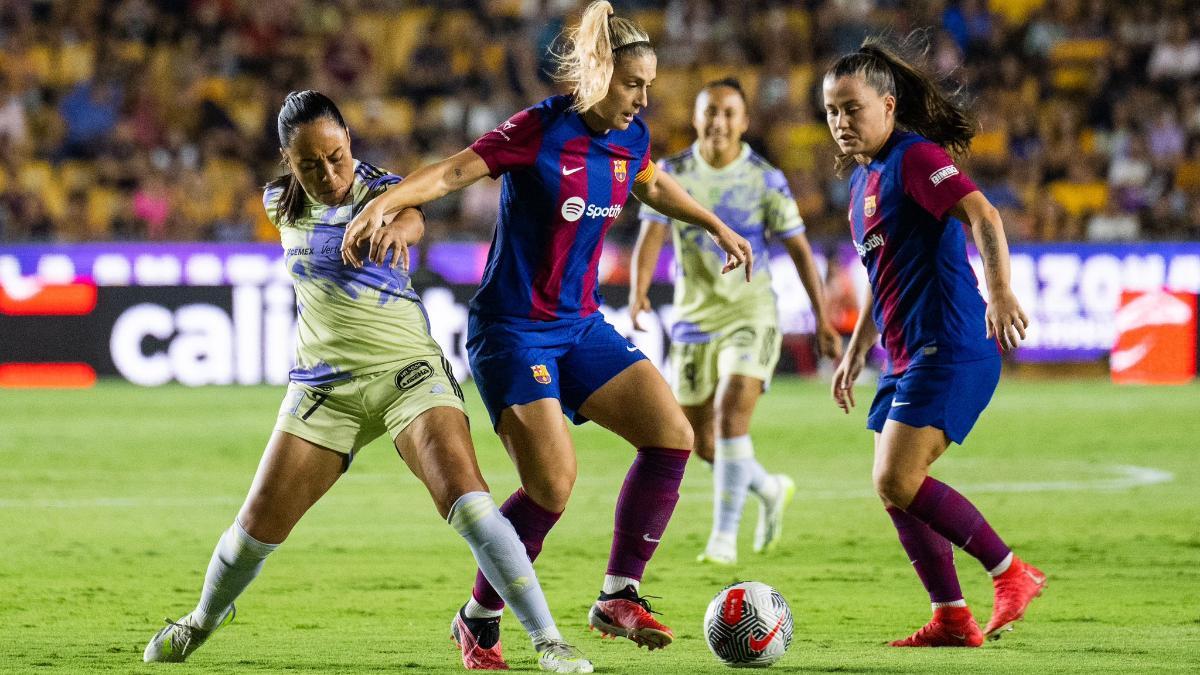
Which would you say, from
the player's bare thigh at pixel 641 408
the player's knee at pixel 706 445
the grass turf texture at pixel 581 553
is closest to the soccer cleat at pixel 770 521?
the grass turf texture at pixel 581 553

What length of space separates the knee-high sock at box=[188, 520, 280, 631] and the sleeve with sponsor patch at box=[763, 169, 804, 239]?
4.12m

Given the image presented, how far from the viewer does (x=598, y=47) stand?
5629 mm

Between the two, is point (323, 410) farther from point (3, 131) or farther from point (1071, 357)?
point (3, 131)

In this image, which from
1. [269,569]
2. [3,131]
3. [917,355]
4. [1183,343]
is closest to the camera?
[917,355]

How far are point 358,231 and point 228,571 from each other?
4.22 ft

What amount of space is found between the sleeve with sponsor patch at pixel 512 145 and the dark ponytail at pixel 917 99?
3.76 ft

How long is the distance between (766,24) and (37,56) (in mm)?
10059

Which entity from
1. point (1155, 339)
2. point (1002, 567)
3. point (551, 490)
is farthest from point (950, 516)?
point (1155, 339)

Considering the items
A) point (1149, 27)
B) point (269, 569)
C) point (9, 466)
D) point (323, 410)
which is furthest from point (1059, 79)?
point (323, 410)

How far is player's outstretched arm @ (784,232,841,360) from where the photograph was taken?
8.23 metres

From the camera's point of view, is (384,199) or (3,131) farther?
(3,131)

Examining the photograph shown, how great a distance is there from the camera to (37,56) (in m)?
22.8

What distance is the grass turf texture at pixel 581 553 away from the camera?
5836mm

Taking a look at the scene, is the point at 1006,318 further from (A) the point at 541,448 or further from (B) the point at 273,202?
(B) the point at 273,202
